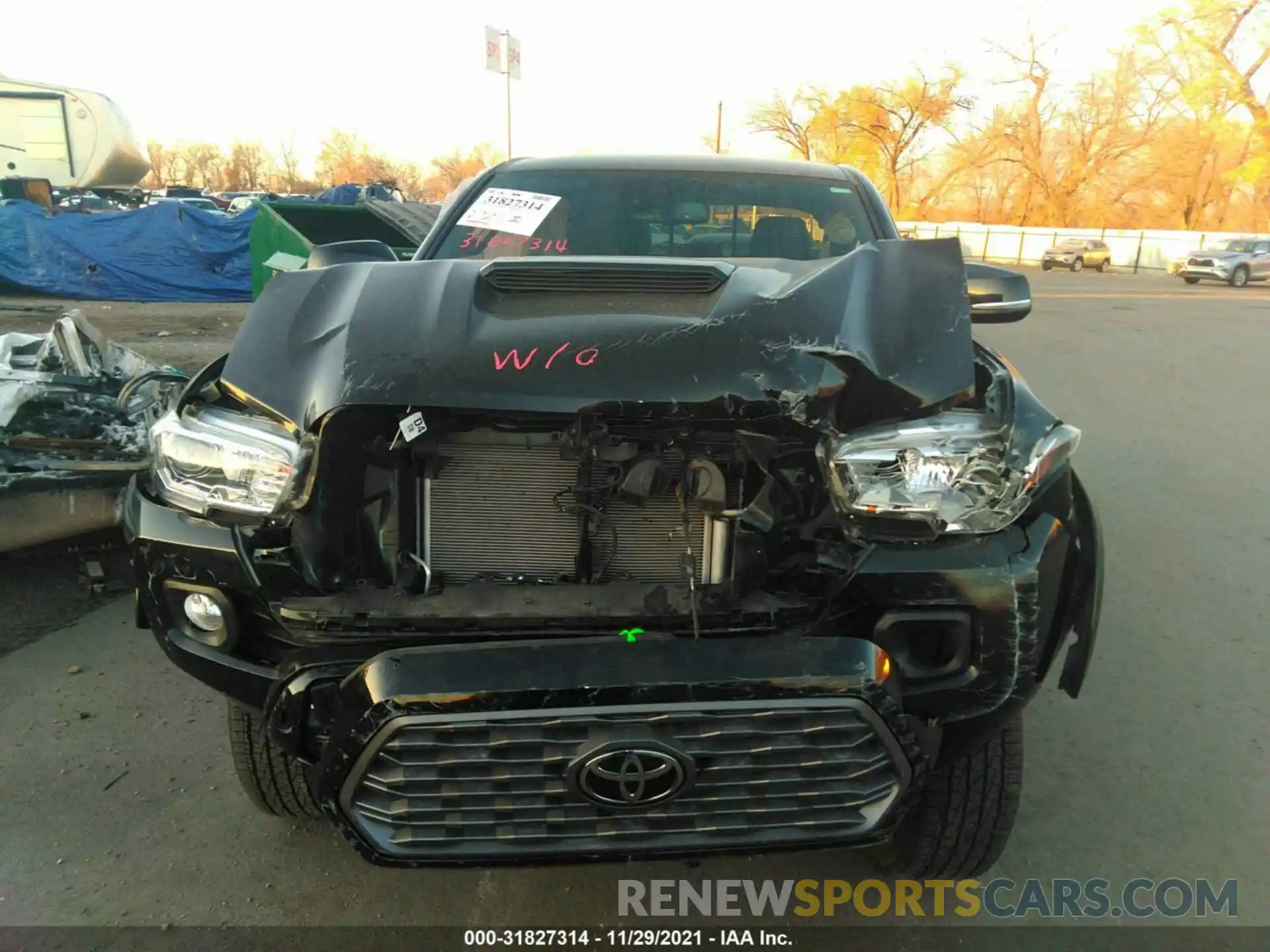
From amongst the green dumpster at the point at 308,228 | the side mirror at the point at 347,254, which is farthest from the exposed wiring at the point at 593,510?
the green dumpster at the point at 308,228

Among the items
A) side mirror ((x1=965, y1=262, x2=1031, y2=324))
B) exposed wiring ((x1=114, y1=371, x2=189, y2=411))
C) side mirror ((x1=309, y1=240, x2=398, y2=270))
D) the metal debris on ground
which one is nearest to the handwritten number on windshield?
side mirror ((x1=309, y1=240, x2=398, y2=270))

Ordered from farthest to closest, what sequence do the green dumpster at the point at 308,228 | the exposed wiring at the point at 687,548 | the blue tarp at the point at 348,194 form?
the blue tarp at the point at 348,194
the green dumpster at the point at 308,228
the exposed wiring at the point at 687,548

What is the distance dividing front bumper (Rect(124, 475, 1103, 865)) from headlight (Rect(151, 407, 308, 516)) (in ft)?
0.19

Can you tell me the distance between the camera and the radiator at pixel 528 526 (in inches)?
77.0

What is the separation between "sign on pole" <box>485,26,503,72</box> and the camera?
54.3ft

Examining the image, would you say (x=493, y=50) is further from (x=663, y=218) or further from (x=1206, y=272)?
(x=1206, y=272)

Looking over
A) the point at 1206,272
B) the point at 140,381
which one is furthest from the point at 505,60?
the point at 1206,272

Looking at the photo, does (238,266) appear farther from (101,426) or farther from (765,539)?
(765,539)

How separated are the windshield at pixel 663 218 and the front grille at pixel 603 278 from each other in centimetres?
99

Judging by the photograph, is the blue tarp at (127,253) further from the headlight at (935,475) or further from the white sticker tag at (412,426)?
the headlight at (935,475)

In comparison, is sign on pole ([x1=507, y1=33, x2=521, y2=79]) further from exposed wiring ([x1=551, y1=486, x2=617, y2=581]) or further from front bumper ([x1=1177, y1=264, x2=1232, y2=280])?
front bumper ([x1=1177, y1=264, x2=1232, y2=280])

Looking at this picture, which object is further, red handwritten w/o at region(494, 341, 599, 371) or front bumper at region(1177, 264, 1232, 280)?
front bumper at region(1177, 264, 1232, 280)

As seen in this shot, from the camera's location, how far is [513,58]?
17188mm

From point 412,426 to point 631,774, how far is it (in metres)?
0.80
